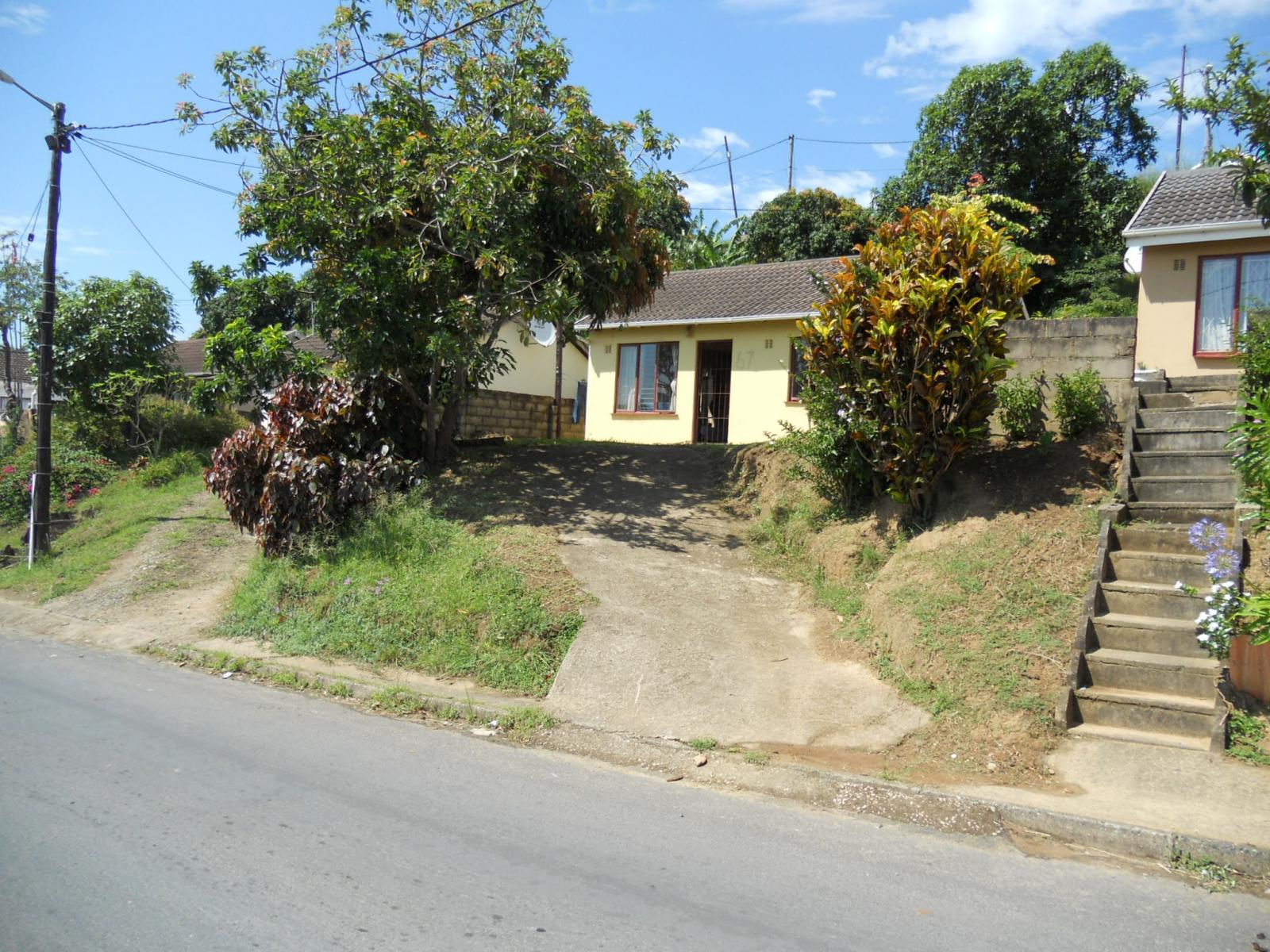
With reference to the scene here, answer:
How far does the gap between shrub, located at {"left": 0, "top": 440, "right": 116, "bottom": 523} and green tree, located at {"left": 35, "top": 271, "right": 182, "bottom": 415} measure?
1.17 meters

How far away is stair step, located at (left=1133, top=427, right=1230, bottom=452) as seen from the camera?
9.07 metres

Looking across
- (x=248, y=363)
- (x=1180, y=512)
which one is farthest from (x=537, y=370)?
(x=1180, y=512)

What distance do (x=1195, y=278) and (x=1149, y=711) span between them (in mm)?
9582

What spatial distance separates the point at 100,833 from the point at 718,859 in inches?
131

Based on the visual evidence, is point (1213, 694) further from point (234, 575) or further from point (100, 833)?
point (234, 575)

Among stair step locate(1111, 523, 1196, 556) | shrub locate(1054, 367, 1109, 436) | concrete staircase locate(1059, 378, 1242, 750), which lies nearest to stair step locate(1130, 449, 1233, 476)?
concrete staircase locate(1059, 378, 1242, 750)

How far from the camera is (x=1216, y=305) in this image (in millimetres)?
13844

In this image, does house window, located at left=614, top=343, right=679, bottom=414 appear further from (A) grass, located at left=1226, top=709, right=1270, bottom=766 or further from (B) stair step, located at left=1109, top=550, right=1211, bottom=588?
(A) grass, located at left=1226, top=709, right=1270, bottom=766

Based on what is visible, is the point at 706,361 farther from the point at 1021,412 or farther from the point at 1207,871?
the point at 1207,871

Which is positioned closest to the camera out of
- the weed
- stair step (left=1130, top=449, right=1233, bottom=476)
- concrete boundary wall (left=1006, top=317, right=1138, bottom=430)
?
the weed

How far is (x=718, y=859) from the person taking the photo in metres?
5.20

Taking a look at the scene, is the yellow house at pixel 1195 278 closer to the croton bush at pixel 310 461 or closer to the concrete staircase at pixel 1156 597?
the concrete staircase at pixel 1156 597

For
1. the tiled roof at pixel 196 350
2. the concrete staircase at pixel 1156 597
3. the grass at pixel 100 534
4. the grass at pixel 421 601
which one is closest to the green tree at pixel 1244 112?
the concrete staircase at pixel 1156 597

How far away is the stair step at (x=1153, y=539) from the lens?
8.03 meters
